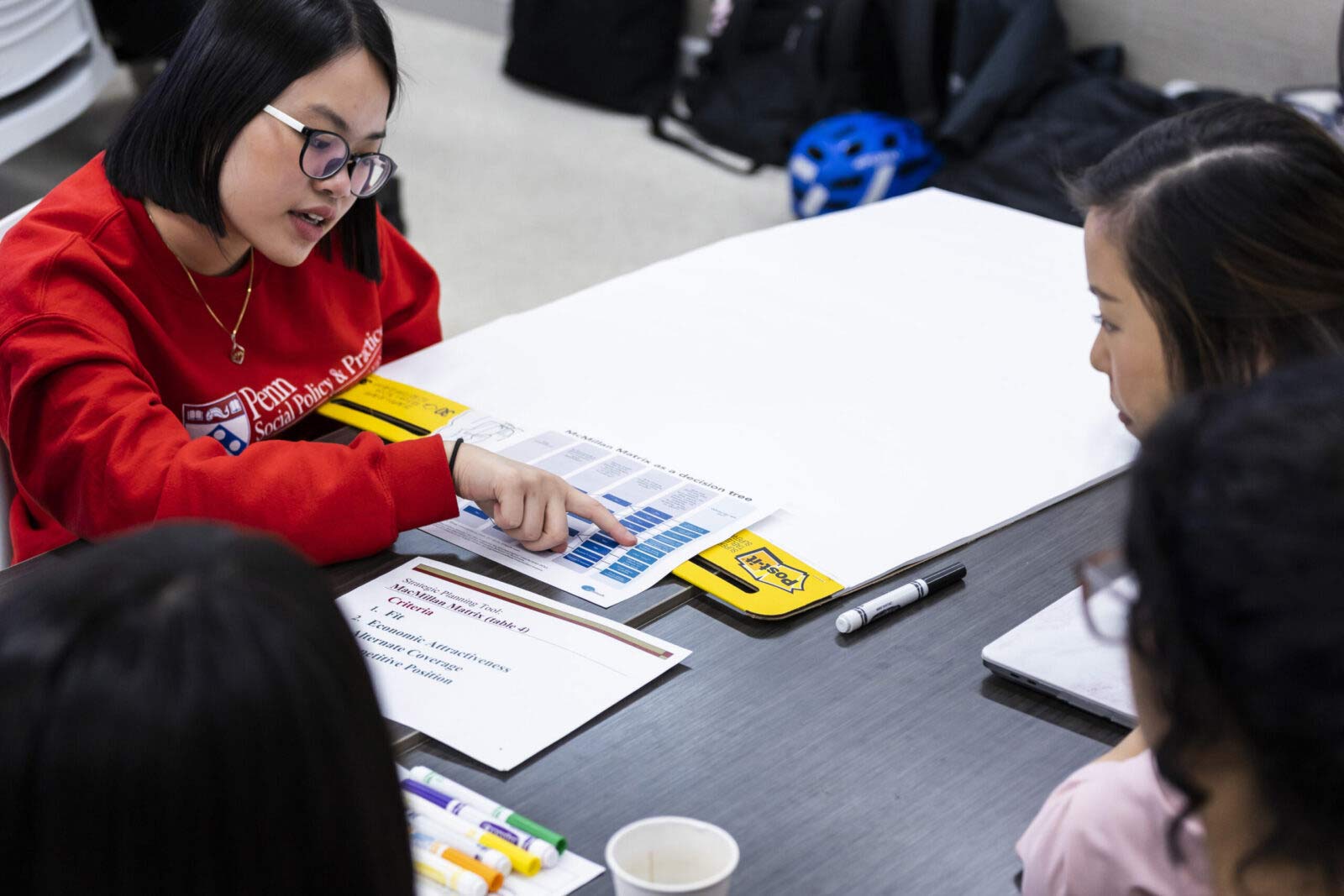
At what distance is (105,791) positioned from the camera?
0.47 m

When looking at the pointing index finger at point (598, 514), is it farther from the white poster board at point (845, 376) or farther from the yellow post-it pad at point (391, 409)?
the yellow post-it pad at point (391, 409)

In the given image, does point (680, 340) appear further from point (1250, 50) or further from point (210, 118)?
point (1250, 50)

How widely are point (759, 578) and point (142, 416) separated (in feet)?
1.81

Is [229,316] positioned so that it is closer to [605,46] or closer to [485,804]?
[485,804]

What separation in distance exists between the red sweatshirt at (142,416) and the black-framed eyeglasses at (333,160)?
0.16m

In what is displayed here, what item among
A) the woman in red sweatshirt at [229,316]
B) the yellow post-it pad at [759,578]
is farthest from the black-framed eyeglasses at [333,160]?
the yellow post-it pad at [759,578]

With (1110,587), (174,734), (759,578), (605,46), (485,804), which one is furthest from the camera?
(605,46)

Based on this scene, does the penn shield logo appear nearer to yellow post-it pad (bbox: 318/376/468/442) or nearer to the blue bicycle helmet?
yellow post-it pad (bbox: 318/376/468/442)

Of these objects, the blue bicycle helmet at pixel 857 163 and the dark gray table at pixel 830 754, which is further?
the blue bicycle helmet at pixel 857 163

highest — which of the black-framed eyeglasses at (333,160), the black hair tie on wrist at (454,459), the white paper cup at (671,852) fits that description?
the black-framed eyeglasses at (333,160)

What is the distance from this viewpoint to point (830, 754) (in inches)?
37.0

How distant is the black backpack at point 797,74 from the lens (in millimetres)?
3594

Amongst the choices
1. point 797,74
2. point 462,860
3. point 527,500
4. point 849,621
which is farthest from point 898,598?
point 797,74

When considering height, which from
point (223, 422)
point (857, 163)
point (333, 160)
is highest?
point (333, 160)
